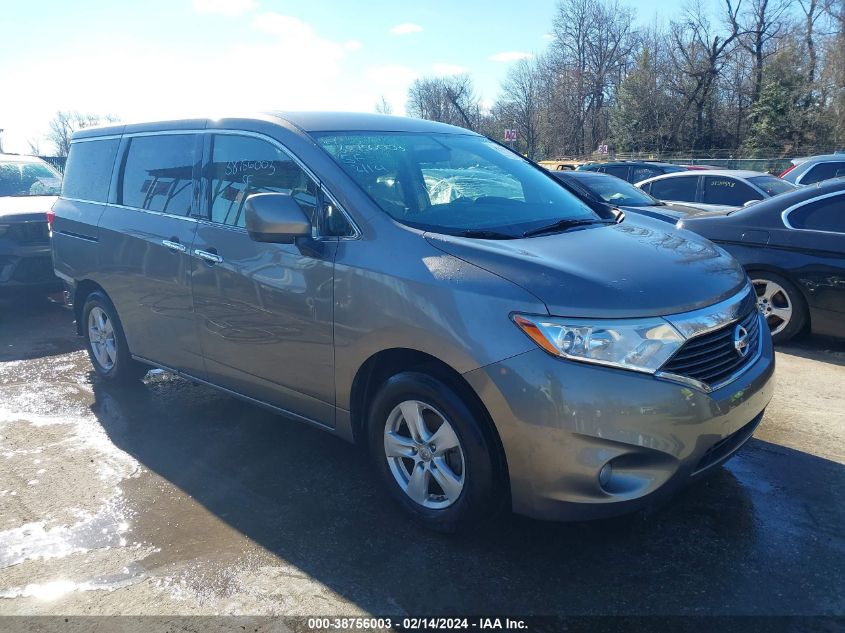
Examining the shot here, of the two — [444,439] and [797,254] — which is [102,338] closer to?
[444,439]

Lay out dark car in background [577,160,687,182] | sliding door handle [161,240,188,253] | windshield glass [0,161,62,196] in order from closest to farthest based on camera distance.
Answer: sliding door handle [161,240,188,253]
windshield glass [0,161,62,196]
dark car in background [577,160,687,182]

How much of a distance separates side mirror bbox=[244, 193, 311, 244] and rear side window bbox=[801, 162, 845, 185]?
11.3 meters

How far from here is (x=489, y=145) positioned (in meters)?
4.43

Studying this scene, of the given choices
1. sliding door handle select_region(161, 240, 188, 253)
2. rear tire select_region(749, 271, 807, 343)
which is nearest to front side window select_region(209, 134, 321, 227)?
sliding door handle select_region(161, 240, 188, 253)

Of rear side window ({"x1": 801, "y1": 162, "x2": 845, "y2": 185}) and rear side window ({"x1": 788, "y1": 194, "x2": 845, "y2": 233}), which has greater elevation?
rear side window ({"x1": 801, "y1": 162, "x2": 845, "y2": 185})

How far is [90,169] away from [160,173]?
114 cm

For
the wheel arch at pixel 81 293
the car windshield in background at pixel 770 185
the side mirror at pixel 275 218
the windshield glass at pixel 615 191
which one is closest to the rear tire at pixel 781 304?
the windshield glass at pixel 615 191

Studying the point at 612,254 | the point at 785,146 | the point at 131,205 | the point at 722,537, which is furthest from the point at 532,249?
the point at 785,146

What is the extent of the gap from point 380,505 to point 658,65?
5282cm

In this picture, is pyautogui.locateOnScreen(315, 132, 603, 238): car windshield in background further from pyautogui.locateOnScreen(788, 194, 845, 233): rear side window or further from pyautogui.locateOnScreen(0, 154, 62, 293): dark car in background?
pyautogui.locateOnScreen(0, 154, 62, 293): dark car in background

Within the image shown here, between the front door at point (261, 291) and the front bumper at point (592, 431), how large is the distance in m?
1.01

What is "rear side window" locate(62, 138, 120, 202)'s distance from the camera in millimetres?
4965

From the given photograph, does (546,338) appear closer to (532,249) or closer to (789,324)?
(532,249)

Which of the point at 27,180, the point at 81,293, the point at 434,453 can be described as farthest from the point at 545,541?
the point at 27,180
